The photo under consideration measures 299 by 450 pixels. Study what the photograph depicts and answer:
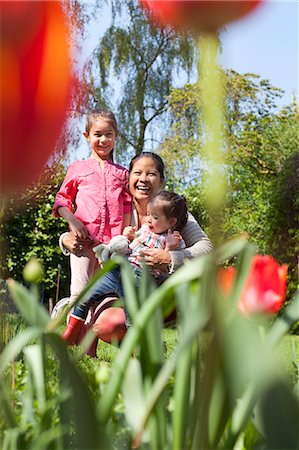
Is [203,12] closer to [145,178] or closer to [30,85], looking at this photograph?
[30,85]

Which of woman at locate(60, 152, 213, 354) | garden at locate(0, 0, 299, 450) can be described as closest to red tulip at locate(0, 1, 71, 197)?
garden at locate(0, 0, 299, 450)

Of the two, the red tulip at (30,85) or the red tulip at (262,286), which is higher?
the red tulip at (30,85)

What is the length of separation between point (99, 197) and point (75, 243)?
0.56 ft

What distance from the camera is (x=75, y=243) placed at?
231cm

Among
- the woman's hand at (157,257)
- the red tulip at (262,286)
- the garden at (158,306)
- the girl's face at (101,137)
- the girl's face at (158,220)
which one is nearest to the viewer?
the garden at (158,306)

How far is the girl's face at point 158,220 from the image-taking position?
6.88 ft

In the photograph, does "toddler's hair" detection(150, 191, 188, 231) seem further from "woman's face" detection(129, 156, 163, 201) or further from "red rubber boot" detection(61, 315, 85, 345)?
"red rubber boot" detection(61, 315, 85, 345)

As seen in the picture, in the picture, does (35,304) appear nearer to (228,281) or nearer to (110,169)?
(228,281)

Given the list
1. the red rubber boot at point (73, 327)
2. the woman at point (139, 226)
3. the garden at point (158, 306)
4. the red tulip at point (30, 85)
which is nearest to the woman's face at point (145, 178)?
the woman at point (139, 226)

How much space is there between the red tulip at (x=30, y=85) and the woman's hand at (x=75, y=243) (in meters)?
1.97

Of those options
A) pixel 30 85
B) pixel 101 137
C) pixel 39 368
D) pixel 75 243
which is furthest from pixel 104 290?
pixel 30 85

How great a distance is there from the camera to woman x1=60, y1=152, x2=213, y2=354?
2.00 meters

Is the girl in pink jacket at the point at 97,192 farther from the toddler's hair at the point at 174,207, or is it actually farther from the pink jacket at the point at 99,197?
the toddler's hair at the point at 174,207

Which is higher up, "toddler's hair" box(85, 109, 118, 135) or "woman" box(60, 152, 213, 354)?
"toddler's hair" box(85, 109, 118, 135)
